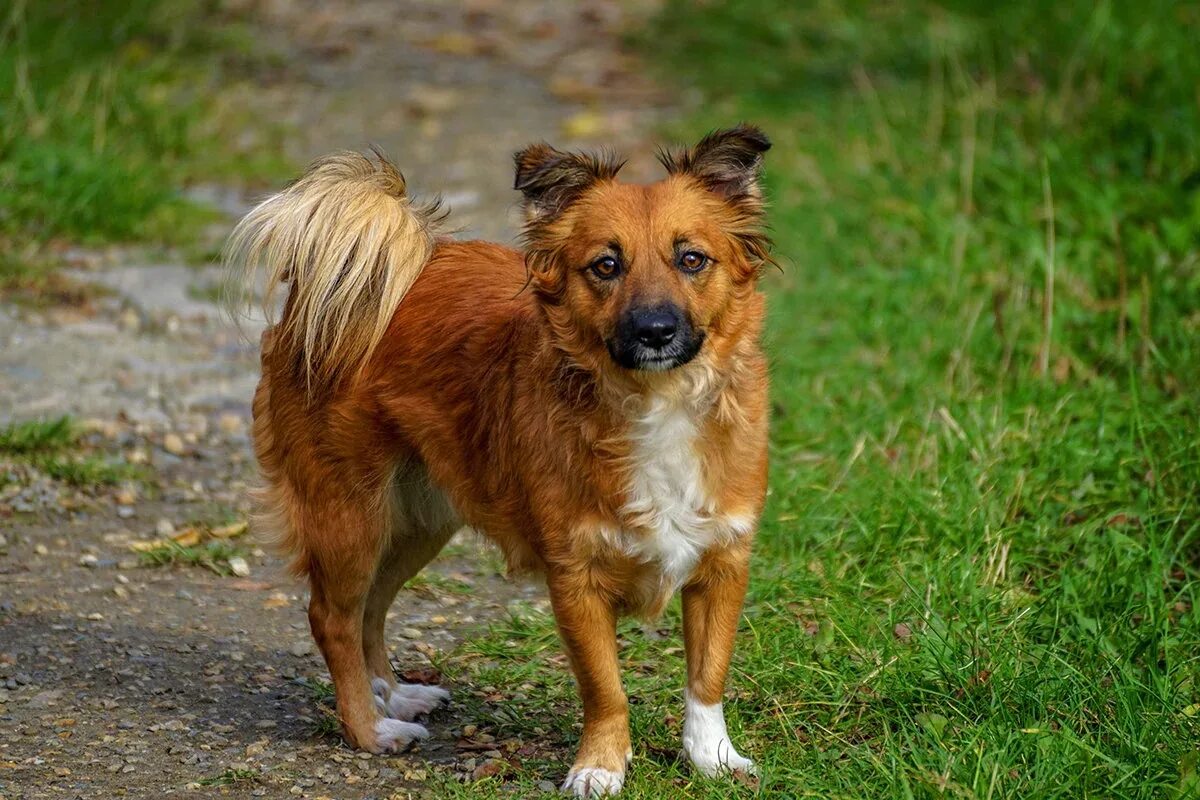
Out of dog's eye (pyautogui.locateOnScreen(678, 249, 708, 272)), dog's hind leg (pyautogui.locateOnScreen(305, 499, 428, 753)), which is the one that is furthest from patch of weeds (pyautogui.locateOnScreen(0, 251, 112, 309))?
dog's eye (pyautogui.locateOnScreen(678, 249, 708, 272))

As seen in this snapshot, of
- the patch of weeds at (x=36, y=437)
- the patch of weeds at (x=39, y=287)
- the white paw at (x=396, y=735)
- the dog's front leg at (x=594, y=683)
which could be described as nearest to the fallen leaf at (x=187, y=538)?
the patch of weeds at (x=36, y=437)

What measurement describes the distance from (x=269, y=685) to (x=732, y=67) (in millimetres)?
7004

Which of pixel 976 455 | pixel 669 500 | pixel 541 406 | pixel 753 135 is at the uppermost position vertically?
pixel 753 135

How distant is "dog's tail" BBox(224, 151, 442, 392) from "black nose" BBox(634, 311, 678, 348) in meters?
0.88

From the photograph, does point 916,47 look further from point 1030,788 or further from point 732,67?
point 1030,788

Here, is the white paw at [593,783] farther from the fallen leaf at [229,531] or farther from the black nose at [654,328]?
the fallen leaf at [229,531]

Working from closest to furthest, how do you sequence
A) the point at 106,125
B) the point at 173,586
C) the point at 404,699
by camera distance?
the point at 404,699 < the point at 173,586 < the point at 106,125

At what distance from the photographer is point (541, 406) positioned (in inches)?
144

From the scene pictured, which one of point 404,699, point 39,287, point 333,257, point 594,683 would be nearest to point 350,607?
point 404,699

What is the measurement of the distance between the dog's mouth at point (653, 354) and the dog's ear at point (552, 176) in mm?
477

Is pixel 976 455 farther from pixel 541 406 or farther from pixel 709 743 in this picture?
pixel 541 406

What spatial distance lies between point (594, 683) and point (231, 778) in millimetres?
910

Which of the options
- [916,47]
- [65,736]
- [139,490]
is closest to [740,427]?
[65,736]

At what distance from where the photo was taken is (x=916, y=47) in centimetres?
967
